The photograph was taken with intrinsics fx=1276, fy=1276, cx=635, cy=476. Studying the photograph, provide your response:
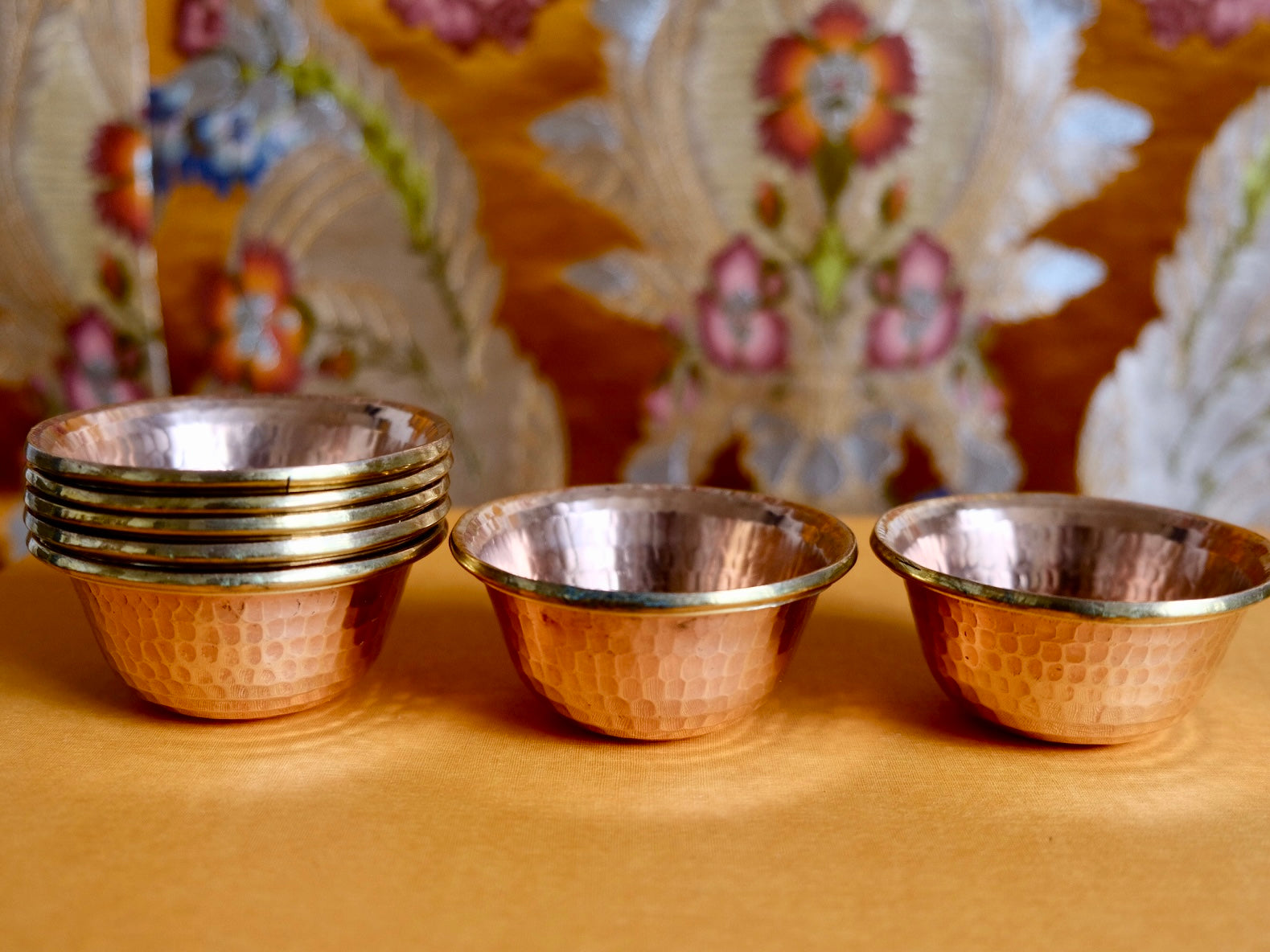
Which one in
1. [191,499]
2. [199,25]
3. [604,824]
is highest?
[199,25]

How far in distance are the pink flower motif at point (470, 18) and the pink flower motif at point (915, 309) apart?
1.02 feet

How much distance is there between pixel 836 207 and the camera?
93 cm

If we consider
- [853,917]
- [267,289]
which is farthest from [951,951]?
[267,289]

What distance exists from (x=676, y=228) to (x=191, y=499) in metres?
0.50

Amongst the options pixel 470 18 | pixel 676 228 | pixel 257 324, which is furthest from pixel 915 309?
pixel 257 324

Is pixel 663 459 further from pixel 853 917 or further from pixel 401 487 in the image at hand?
pixel 853 917

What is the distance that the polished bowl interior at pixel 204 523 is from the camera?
521mm

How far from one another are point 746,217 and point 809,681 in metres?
0.41

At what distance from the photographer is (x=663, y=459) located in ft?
3.17

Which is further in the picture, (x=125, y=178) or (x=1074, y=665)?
(x=125, y=178)

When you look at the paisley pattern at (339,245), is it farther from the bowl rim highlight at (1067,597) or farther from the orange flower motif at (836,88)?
the bowl rim highlight at (1067,597)

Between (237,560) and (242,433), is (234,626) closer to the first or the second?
(237,560)

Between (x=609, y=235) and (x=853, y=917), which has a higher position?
(x=609, y=235)

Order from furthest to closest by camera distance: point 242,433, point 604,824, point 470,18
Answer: point 470,18
point 242,433
point 604,824
